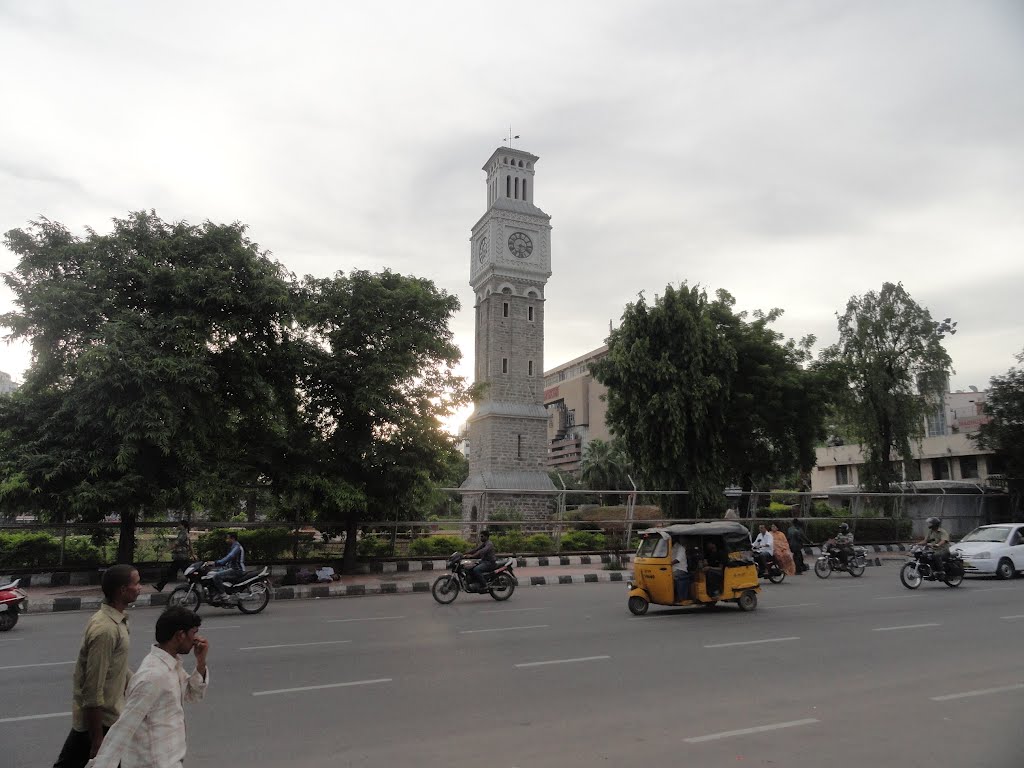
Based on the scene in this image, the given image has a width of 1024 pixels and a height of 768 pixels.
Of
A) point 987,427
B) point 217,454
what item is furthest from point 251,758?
point 987,427


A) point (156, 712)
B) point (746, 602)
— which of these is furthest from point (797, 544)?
point (156, 712)

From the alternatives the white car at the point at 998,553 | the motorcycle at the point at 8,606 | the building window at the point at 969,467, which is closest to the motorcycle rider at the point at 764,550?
the white car at the point at 998,553

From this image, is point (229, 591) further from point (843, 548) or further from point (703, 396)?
point (703, 396)

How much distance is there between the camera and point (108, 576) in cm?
373

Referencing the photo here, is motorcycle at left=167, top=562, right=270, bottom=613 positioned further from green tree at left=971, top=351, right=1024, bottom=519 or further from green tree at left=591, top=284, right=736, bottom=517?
green tree at left=971, top=351, right=1024, bottom=519

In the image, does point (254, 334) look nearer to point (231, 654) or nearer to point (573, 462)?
point (231, 654)

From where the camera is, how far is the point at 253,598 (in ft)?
44.3

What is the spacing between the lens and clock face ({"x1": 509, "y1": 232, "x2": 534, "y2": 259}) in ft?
172

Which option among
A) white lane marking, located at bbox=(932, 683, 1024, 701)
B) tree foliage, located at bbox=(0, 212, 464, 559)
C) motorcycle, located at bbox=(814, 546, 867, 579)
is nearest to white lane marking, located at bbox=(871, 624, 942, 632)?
white lane marking, located at bbox=(932, 683, 1024, 701)

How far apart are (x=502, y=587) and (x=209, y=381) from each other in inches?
324

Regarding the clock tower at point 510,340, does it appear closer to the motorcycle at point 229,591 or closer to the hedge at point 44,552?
the hedge at point 44,552

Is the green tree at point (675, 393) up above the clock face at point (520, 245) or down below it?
below

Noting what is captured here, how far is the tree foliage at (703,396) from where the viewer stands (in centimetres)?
2733

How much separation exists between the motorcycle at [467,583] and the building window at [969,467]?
49.0 meters
